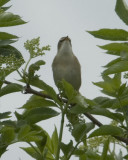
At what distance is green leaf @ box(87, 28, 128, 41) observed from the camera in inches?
76.7

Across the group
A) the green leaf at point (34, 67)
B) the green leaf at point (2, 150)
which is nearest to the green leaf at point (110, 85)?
the green leaf at point (34, 67)

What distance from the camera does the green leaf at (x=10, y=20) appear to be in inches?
76.4

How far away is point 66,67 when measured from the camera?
4332 mm

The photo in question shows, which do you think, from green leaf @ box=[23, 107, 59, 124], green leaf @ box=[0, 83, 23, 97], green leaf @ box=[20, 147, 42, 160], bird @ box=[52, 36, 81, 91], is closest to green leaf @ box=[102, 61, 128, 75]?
green leaf @ box=[23, 107, 59, 124]

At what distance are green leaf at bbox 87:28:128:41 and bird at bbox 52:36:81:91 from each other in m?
2.29

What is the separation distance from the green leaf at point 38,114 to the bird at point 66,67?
7.10ft

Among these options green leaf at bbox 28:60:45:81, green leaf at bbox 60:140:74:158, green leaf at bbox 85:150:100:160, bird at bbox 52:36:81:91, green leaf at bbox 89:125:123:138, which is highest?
bird at bbox 52:36:81:91

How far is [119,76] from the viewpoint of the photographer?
225 centimetres

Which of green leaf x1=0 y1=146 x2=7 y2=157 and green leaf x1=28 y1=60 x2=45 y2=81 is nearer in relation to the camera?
green leaf x1=0 y1=146 x2=7 y2=157

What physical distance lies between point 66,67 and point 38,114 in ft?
7.70

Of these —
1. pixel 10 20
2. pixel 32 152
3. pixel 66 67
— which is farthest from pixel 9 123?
pixel 66 67

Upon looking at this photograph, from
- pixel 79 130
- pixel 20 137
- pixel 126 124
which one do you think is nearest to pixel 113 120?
pixel 126 124

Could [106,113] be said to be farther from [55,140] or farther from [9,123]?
[9,123]

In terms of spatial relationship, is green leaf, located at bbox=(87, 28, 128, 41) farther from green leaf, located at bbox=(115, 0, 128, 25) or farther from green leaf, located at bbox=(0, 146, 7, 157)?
green leaf, located at bbox=(0, 146, 7, 157)
